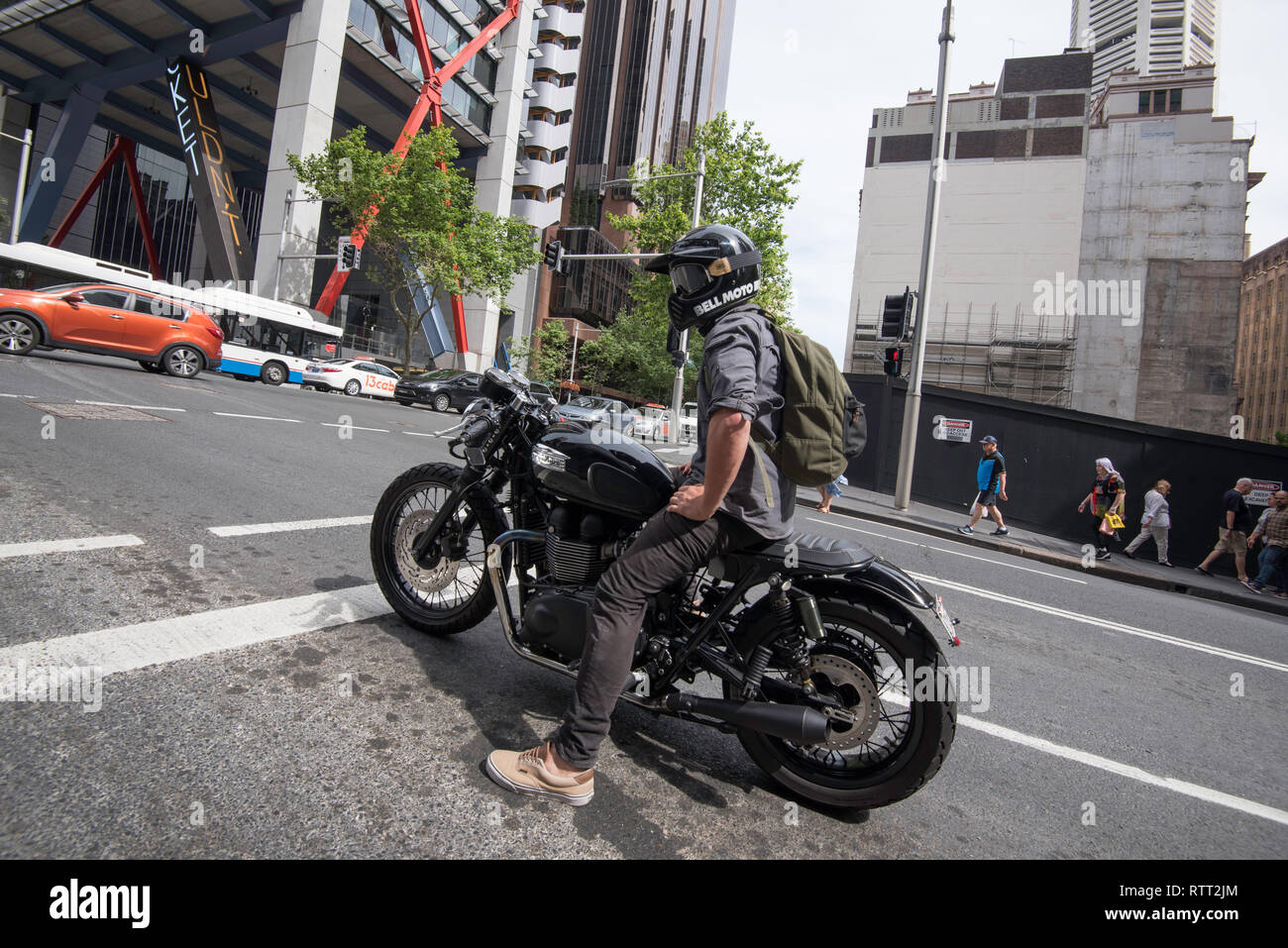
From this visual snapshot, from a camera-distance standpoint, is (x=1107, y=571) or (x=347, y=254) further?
(x=347, y=254)

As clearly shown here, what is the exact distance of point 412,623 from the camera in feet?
10.6

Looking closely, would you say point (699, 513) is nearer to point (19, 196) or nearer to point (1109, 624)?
point (1109, 624)

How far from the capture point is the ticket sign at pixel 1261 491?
43.2ft

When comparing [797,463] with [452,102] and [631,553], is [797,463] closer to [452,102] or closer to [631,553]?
[631,553]

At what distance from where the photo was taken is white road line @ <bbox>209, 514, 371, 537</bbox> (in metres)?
4.29

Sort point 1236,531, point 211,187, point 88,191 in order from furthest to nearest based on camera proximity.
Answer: point 88,191, point 211,187, point 1236,531

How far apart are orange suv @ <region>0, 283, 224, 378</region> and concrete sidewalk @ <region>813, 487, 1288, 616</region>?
1324cm

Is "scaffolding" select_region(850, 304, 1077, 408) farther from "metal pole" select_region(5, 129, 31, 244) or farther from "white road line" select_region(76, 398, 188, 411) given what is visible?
"metal pole" select_region(5, 129, 31, 244)

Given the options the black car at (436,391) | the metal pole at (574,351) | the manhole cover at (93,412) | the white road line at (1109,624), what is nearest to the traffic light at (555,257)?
the black car at (436,391)

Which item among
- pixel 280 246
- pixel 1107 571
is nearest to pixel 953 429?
pixel 1107 571

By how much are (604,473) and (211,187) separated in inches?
1306

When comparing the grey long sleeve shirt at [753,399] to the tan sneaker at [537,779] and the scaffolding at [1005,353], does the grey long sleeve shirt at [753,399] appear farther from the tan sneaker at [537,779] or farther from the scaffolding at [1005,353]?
the scaffolding at [1005,353]

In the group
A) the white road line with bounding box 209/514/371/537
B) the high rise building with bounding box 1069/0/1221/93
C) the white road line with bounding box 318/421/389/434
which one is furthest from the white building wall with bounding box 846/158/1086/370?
the high rise building with bounding box 1069/0/1221/93

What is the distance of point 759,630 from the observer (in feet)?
7.63
